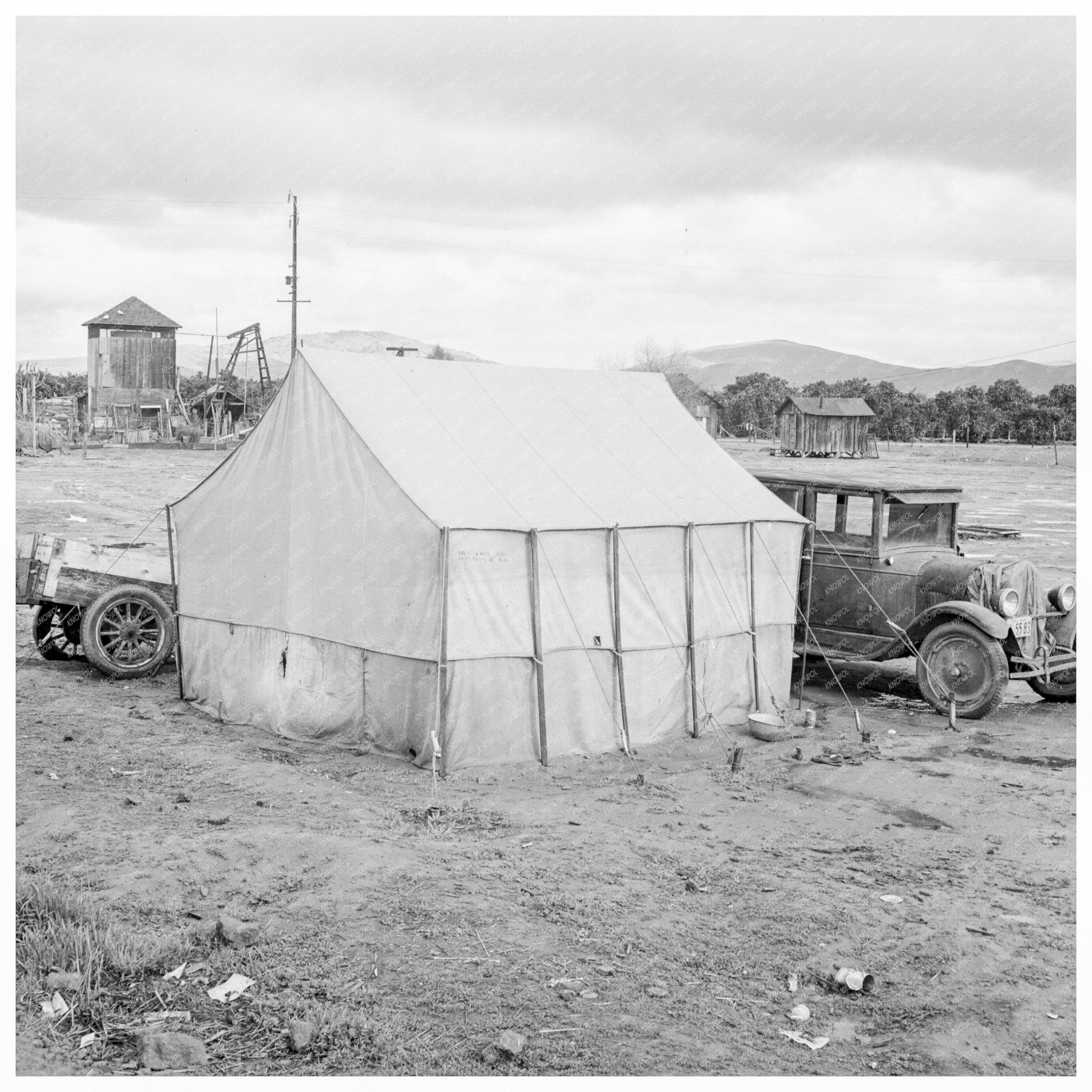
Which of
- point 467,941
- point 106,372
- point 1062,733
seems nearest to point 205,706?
point 467,941

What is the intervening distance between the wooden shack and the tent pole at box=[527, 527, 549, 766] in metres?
42.9

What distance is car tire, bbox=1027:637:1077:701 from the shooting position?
477 inches

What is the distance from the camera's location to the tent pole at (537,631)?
30.8ft

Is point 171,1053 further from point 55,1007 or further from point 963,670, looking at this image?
point 963,670

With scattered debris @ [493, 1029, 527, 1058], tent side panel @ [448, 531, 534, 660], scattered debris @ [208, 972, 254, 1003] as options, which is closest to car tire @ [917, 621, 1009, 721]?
tent side panel @ [448, 531, 534, 660]

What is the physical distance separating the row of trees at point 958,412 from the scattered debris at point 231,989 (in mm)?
50139

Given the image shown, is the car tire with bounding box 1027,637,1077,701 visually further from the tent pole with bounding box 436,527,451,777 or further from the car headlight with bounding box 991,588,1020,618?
the tent pole with bounding box 436,527,451,777

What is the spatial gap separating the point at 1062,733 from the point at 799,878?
5.25 metres

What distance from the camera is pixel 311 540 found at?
33.5 feet

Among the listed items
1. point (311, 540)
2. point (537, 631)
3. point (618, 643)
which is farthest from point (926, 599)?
point (311, 540)

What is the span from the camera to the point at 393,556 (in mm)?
9461

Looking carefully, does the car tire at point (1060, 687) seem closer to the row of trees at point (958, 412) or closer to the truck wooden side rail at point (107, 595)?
the truck wooden side rail at point (107, 595)

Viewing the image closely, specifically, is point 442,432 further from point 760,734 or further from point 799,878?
point 799,878

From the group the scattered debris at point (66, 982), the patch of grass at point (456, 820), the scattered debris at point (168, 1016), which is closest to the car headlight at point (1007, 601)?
the patch of grass at point (456, 820)
